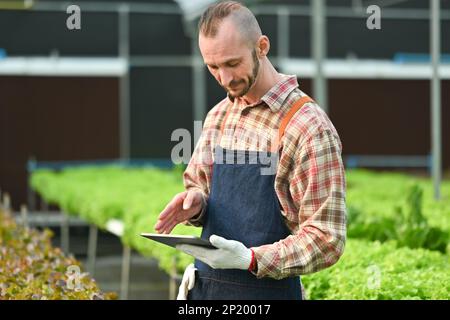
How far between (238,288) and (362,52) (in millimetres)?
17920

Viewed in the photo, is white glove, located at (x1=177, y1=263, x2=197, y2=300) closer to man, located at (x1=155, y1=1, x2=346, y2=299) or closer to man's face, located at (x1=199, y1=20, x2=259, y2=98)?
man, located at (x1=155, y1=1, x2=346, y2=299)

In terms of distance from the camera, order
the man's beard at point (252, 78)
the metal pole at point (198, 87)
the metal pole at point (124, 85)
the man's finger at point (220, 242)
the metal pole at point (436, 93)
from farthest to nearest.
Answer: the metal pole at point (124, 85), the metal pole at point (198, 87), the metal pole at point (436, 93), the man's beard at point (252, 78), the man's finger at point (220, 242)

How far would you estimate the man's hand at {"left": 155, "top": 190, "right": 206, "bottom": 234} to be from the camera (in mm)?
3578

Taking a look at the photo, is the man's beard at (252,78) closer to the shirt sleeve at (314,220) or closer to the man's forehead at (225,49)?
the man's forehead at (225,49)

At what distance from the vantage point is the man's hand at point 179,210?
3.58 metres

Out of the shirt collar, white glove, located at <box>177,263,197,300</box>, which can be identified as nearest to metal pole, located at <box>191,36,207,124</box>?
white glove, located at <box>177,263,197,300</box>

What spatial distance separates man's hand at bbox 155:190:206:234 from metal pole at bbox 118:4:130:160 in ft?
57.1

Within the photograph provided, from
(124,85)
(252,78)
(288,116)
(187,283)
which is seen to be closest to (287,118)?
(288,116)

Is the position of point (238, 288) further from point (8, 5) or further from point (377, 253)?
point (8, 5)

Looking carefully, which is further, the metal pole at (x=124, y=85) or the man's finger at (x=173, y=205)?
the metal pole at (x=124, y=85)

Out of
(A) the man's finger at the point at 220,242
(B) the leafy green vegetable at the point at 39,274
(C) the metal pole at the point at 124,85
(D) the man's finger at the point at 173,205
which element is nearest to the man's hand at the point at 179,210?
(D) the man's finger at the point at 173,205

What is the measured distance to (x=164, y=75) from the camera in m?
21.0

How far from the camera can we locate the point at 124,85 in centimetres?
2102
